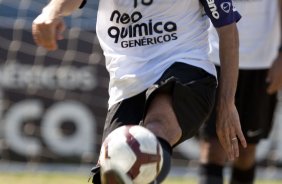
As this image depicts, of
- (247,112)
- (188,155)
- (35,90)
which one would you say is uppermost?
(247,112)

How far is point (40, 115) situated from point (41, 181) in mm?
874

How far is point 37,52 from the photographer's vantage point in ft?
27.1

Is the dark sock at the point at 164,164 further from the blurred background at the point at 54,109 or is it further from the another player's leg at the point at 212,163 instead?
the blurred background at the point at 54,109

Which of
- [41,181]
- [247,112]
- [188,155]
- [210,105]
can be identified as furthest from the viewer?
[188,155]

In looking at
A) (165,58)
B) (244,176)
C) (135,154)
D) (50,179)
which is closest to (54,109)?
(50,179)

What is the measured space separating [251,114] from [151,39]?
5.78 ft

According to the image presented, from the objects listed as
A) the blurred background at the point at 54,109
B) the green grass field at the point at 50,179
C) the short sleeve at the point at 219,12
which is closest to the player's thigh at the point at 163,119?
the short sleeve at the point at 219,12

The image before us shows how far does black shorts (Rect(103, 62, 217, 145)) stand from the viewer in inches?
145

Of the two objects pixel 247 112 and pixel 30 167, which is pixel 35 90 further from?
pixel 247 112

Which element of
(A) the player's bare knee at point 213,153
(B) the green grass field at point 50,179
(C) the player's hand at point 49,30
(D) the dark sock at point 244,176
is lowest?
(B) the green grass field at point 50,179

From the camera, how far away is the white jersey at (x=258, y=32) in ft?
17.5

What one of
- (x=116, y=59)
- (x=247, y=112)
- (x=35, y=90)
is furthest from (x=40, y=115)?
(x=116, y=59)

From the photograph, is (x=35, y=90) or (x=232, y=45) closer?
(x=232, y=45)

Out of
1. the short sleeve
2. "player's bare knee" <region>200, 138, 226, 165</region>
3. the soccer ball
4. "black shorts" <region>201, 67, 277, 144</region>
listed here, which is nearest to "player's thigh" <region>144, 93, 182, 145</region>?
the soccer ball
